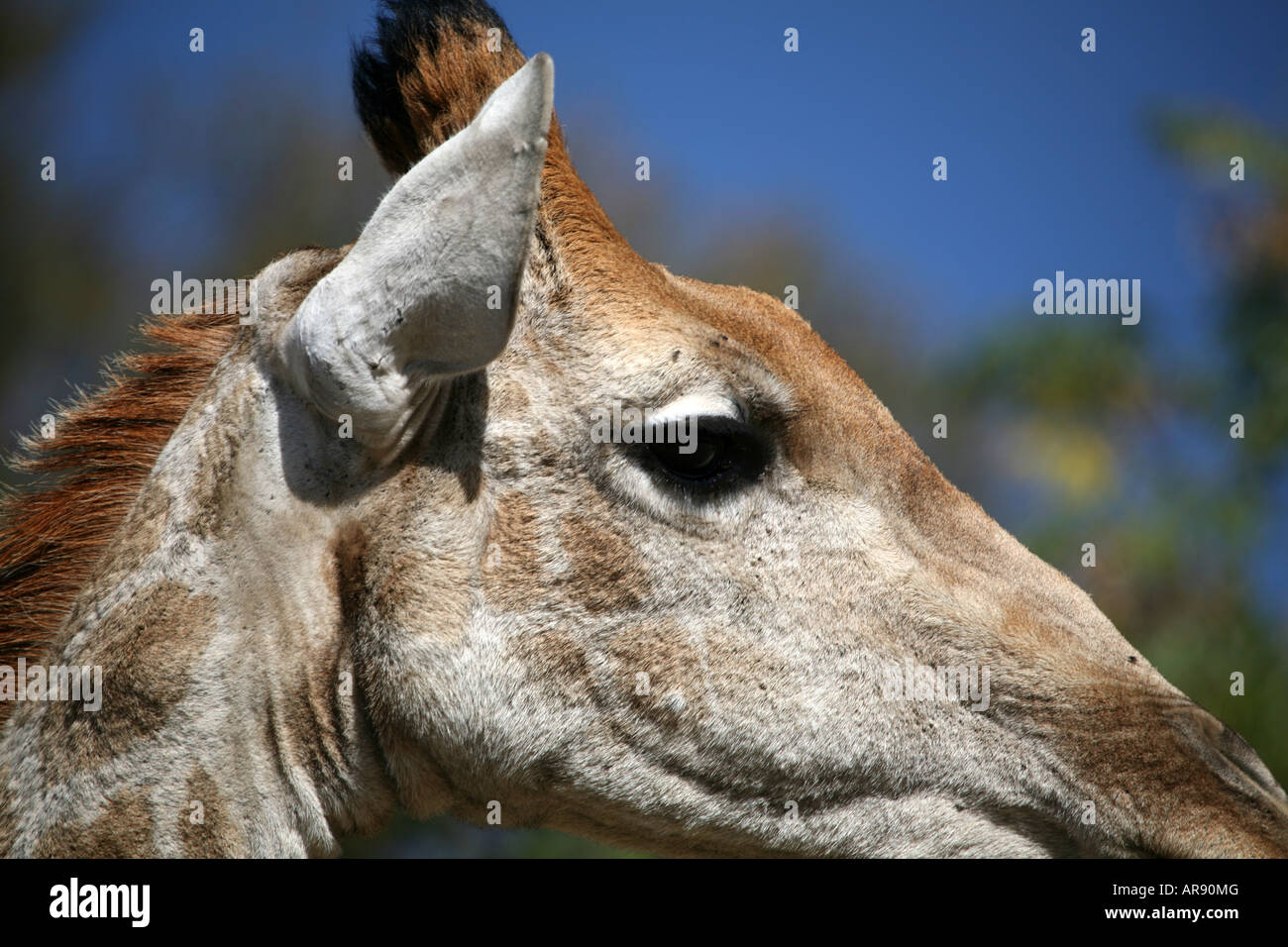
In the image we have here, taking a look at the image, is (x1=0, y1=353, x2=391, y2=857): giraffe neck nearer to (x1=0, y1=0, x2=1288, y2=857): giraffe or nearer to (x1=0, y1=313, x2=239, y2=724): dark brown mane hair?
(x1=0, y1=0, x2=1288, y2=857): giraffe

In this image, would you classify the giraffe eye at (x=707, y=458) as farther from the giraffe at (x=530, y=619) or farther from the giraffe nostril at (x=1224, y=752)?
the giraffe nostril at (x=1224, y=752)

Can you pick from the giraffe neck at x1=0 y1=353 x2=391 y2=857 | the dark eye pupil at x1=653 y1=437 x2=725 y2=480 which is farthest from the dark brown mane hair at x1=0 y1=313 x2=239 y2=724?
the dark eye pupil at x1=653 y1=437 x2=725 y2=480

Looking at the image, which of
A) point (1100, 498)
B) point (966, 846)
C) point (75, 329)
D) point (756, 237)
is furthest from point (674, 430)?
point (756, 237)

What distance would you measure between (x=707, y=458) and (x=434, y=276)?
101 centimetres

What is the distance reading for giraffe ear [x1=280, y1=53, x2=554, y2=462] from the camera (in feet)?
9.92

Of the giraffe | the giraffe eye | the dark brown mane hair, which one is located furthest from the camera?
the dark brown mane hair

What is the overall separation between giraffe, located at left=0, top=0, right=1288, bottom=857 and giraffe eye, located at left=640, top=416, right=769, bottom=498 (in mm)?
11

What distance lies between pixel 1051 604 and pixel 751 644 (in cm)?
101

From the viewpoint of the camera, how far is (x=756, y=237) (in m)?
20.7

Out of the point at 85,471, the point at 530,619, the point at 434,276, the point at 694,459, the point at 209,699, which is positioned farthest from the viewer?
the point at 85,471

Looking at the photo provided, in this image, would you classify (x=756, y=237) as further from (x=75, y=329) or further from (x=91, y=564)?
(x=91, y=564)

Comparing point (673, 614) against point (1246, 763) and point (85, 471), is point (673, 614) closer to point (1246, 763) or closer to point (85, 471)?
point (1246, 763)

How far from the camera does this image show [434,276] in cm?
310

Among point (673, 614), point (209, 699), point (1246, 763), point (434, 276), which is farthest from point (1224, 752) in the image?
point (209, 699)
